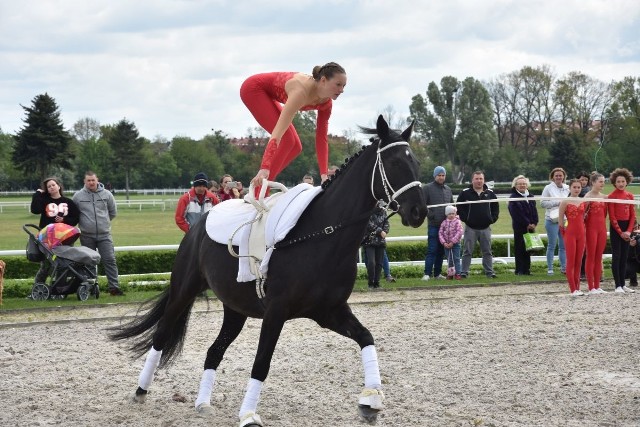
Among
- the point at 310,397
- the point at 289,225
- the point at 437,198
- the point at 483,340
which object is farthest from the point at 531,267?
the point at 289,225

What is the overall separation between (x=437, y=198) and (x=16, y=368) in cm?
820

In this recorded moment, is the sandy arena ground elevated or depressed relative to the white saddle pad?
depressed

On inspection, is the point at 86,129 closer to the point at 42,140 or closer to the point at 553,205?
the point at 42,140

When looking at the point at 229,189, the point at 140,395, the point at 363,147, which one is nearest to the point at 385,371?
the point at 140,395

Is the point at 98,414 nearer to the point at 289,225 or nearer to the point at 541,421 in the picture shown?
the point at 289,225

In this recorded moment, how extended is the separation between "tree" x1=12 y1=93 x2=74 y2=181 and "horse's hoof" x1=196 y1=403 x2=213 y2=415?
51.0m

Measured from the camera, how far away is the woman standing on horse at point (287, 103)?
5.59m

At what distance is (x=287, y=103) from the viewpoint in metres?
5.58

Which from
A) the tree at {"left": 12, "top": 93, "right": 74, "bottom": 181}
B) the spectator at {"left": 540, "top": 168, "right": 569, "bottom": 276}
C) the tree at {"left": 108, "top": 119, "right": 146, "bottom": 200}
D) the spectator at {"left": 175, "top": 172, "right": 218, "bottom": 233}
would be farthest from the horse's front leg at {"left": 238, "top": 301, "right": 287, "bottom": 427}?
the tree at {"left": 108, "top": 119, "right": 146, "bottom": 200}

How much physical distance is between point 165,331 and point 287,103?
2265 millimetres

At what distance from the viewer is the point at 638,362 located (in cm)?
762

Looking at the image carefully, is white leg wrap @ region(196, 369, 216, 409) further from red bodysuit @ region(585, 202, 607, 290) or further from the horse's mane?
red bodysuit @ region(585, 202, 607, 290)

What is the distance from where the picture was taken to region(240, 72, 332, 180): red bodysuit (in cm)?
600

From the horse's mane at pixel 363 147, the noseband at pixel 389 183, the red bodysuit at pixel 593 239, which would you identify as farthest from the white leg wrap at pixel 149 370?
the red bodysuit at pixel 593 239
